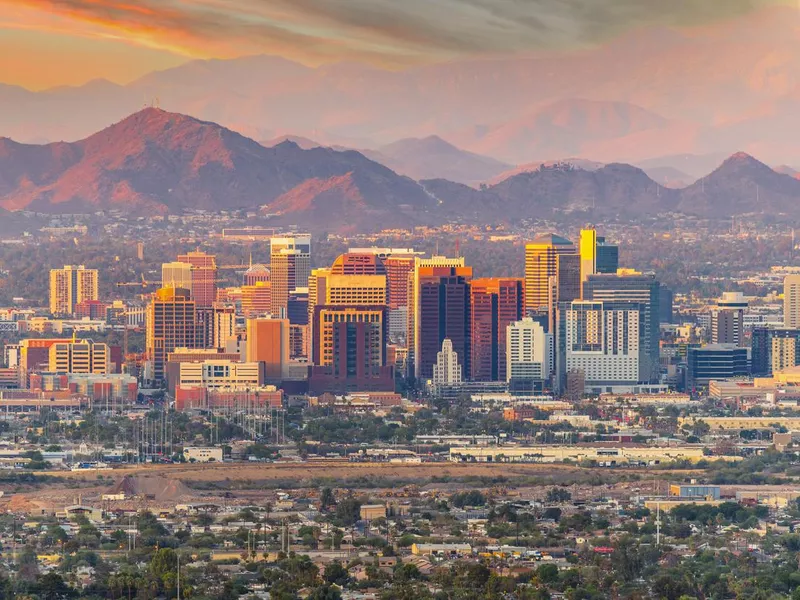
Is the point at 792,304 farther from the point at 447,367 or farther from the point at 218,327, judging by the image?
the point at 218,327

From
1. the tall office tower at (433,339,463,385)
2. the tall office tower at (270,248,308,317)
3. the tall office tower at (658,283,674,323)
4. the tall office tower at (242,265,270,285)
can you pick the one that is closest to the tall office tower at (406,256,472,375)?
the tall office tower at (433,339,463,385)

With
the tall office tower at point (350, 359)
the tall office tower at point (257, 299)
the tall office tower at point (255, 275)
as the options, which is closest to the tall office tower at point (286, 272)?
the tall office tower at point (257, 299)

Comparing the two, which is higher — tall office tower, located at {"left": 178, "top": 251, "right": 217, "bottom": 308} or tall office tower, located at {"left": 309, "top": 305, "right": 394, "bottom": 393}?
tall office tower, located at {"left": 178, "top": 251, "right": 217, "bottom": 308}

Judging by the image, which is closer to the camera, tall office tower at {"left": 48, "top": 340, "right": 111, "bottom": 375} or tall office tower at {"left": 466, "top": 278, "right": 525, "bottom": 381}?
tall office tower at {"left": 48, "top": 340, "right": 111, "bottom": 375}

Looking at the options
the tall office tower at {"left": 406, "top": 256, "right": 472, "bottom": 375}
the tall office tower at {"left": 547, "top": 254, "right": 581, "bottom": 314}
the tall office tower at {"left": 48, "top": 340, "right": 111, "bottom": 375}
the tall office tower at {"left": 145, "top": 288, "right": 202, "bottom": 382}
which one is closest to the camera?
the tall office tower at {"left": 48, "top": 340, "right": 111, "bottom": 375}

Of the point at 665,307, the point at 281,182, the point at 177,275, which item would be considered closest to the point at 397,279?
the point at 665,307

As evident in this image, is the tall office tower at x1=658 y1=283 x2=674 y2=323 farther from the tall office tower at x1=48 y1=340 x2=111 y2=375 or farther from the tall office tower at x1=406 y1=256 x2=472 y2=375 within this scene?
the tall office tower at x1=48 y1=340 x2=111 y2=375

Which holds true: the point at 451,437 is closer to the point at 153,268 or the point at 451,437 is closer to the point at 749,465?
the point at 749,465

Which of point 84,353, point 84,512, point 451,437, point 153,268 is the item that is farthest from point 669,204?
point 84,512

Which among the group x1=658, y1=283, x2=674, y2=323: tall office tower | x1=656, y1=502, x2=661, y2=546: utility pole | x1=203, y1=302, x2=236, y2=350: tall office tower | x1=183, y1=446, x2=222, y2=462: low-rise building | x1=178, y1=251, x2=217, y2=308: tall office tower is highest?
x1=178, y1=251, x2=217, y2=308: tall office tower
